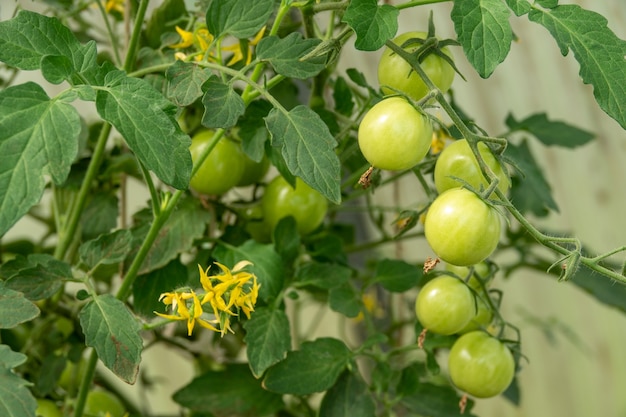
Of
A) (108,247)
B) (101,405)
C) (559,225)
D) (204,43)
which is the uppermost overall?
(204,43)

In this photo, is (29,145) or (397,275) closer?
(29,145)

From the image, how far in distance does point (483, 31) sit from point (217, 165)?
0.84ft

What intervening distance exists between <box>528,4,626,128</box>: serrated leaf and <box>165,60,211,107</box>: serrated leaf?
20 centimetres

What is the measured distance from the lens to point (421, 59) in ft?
1.63

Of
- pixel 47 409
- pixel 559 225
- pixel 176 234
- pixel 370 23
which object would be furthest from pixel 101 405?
pixel 559 225

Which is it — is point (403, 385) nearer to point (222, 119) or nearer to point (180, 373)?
point (222, 119)

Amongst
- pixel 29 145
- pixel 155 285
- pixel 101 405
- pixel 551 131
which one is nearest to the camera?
pixel 29 145

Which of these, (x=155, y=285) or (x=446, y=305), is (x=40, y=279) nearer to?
(x=155, y=285)

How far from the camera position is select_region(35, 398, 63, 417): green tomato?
0.64 meters

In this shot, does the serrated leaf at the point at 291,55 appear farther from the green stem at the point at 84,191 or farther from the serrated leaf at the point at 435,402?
the serrated leaf at the point at 435,402

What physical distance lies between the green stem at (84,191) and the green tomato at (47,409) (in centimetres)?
12

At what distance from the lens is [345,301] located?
644 mm

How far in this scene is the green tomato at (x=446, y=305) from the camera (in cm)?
55

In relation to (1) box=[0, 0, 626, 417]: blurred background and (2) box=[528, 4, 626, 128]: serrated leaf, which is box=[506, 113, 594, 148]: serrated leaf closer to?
(2) box=[528, 4, 626, 128]: serrated leaf
